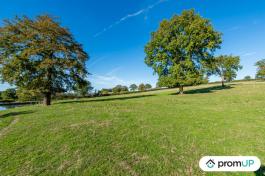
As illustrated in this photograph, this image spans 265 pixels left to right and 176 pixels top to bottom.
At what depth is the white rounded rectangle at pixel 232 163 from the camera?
87.4 inches

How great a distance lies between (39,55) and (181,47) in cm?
2325

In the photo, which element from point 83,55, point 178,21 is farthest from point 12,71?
point 178,21

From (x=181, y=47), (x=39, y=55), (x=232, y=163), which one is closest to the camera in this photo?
(x=232, y=163)

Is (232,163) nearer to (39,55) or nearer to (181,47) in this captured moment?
(39,55)

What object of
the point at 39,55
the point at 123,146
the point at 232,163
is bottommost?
the point at 123,146

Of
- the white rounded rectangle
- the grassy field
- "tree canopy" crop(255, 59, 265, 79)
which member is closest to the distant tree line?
the grassy field

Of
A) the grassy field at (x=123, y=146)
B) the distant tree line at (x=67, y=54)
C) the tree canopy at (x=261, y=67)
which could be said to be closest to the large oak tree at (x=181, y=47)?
the distant tree line at (x=67, y=54)

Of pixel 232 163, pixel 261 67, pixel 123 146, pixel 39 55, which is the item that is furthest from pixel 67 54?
pixel 261 67

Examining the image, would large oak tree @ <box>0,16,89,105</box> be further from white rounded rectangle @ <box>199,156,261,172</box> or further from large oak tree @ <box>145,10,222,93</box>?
white rounded rectangle @ <box>199,156,261,172</box>

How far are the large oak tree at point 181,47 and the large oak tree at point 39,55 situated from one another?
47.8ft

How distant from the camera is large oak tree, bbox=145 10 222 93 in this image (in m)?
25.5

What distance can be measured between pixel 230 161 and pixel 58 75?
2183 cm

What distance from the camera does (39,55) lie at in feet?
64.0

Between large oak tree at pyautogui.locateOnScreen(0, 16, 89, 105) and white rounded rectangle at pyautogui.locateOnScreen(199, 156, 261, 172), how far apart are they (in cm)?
2014
